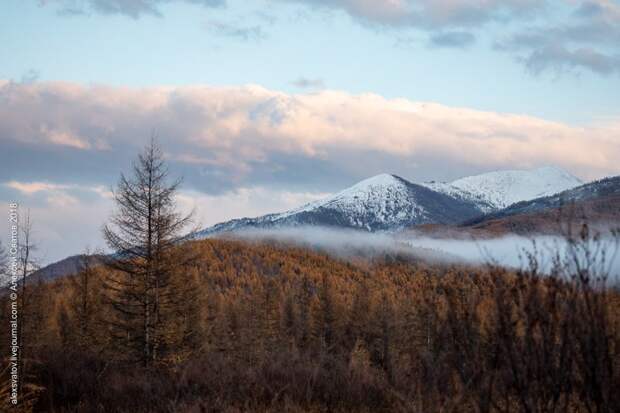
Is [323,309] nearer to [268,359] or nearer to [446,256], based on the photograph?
[268,359]

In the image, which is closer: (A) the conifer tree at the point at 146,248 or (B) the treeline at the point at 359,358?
(B) the treeline at the point at 359,358

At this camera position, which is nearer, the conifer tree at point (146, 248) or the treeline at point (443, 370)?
the treeline at point (443, 370)

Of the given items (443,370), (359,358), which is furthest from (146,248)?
(443,370)

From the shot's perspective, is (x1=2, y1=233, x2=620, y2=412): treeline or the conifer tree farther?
the conifer tree

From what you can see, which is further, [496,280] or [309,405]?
[309,405]

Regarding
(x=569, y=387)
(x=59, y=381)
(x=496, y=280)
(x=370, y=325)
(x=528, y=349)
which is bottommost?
(x=370, y=325)

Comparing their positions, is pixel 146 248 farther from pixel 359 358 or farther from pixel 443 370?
pixel 443 370

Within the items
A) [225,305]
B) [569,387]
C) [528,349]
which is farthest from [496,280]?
[225,305]

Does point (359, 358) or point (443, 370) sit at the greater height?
point (443, 370)

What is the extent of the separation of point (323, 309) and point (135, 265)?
36.9 metres

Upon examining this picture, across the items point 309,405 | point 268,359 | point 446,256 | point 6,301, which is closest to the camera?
point 309,405

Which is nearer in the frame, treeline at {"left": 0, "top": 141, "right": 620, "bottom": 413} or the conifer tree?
treeline at {"left": 0, "top": 141, "right": 620, "bottom": 413}

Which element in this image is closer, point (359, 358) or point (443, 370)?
point (443, 370)

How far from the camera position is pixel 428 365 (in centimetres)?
514
